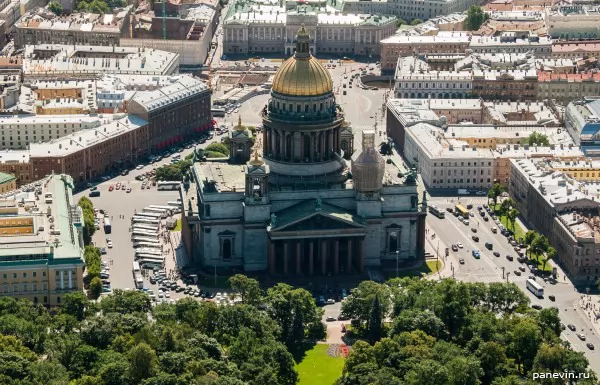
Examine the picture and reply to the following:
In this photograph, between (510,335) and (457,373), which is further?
(510,335)

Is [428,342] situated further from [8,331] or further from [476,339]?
[8,331]

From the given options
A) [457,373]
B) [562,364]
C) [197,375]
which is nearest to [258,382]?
[197,375]

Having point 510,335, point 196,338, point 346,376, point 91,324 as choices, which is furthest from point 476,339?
point 91,324

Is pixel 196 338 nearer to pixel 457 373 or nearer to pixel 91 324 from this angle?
pixel 91 324

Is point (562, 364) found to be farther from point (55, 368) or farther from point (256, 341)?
point (55, 368)

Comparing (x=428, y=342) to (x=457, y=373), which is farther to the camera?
(x=428, y=342)
